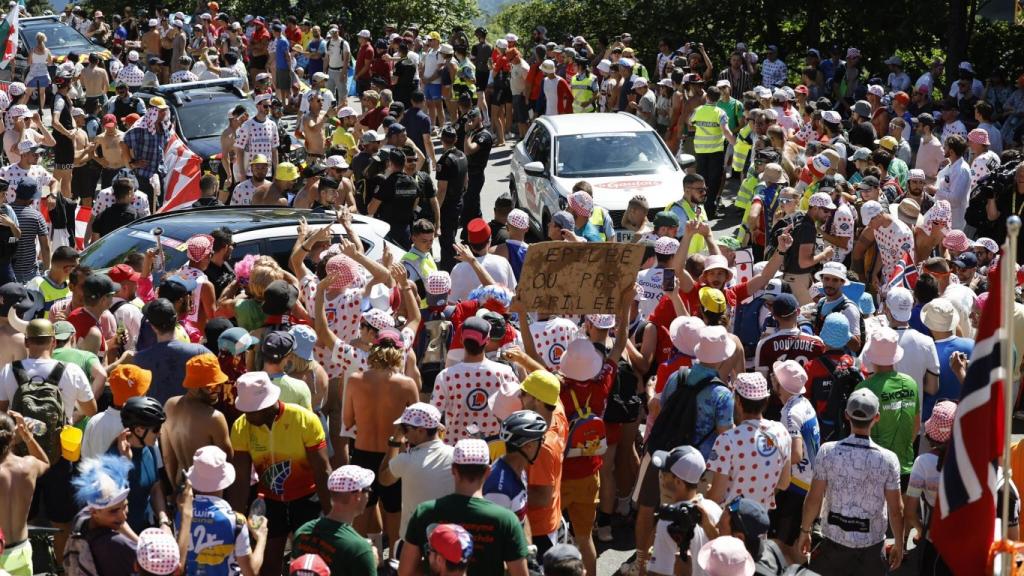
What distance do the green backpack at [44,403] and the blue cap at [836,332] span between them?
4.64 meters

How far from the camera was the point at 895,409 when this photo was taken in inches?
305

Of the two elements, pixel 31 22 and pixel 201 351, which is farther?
pixel 31 22

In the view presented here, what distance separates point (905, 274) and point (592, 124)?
6.09 m

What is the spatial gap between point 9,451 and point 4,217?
5.45m

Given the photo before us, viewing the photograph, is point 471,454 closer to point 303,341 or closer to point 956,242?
point 303,341

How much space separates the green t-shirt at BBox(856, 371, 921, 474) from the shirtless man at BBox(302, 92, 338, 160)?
1098cm

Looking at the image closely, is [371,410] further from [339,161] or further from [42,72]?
[42,72]

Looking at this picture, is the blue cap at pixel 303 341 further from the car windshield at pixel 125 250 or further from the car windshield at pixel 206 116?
the car windshield at pixel 206 116

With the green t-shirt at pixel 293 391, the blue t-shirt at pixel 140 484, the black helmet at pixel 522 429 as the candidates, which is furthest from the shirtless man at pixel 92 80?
the black helmet at pixel 522 429

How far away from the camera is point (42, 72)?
76.8ft

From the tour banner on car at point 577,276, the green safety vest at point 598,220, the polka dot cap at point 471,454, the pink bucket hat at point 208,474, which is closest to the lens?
the polka dot cap at point 471,454

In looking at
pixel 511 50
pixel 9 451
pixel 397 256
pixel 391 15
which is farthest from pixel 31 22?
pixel 9 451

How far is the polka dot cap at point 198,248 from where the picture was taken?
9969 mm

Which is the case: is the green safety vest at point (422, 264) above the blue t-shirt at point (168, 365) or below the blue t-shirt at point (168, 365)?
below
